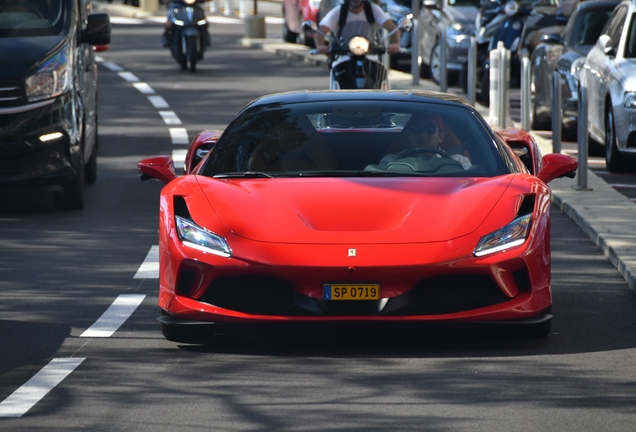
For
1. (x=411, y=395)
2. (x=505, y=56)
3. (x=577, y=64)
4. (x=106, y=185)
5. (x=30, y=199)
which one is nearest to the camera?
(x=411, y=395)

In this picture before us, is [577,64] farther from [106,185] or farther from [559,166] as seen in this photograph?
[559,166]

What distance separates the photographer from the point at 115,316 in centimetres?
853

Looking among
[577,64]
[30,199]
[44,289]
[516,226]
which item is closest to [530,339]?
[516,226]

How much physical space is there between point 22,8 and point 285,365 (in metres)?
7.04

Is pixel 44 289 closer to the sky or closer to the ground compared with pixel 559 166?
closer to the ground

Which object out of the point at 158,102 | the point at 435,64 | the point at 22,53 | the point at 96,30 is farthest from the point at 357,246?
the point at 435,64

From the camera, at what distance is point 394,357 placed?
24.2 feet

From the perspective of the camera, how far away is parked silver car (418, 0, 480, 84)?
25234 millimetres

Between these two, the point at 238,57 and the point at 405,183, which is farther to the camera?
the point at 238,57

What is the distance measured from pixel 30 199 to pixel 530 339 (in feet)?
23.4

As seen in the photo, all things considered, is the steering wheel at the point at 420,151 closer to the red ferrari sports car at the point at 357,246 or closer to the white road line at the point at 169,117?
the red ferrari sports car at the point at 357,246

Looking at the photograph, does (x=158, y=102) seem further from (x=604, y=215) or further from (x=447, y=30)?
(x=604, y=215)

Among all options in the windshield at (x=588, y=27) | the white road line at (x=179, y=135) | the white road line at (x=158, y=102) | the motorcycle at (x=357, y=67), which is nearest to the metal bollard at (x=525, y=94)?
the windshield at (x=588, y=27)

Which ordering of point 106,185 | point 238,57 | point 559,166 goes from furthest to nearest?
point 238,57
point 106,185
point 559,166
